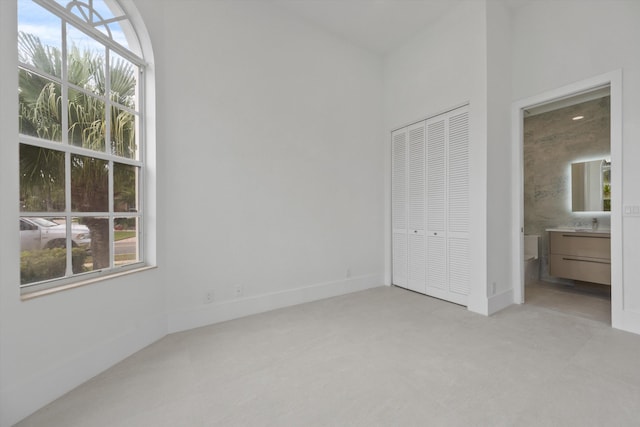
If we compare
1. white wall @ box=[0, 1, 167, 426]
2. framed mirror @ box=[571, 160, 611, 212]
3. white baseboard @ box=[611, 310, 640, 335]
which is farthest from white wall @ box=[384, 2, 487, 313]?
white wall @ box=[0, 1, 167, 426]

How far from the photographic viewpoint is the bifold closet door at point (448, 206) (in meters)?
3.19

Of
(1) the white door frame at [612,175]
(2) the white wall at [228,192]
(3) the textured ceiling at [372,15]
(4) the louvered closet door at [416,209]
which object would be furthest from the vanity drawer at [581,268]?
(3) the textured ceiling at [372,15]

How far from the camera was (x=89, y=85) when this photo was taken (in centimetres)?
202

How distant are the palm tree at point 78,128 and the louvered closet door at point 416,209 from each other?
3214 millimetres

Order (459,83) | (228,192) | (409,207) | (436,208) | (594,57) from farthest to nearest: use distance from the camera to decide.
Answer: (409,207) → (436,208) → (459,83) → (228,192) → (594,57)

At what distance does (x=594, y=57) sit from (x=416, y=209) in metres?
2.27

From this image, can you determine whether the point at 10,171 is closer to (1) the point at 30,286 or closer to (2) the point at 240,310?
(1) the point at 30,286

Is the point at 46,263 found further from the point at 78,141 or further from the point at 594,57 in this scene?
the point at 594,57

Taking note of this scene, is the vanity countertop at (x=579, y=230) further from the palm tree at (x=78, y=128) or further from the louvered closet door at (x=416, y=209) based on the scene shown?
the palm tree at (x=78, y=128)

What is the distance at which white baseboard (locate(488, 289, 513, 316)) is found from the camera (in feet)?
9.71

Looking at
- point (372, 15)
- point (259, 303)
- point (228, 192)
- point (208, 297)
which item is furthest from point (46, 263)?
point (372, 15)

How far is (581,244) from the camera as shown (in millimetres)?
3840

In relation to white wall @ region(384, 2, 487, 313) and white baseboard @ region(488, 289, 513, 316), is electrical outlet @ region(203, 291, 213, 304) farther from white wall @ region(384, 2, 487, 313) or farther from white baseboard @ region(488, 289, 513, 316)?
white baseboard @ region(488, 289, 513, 316)

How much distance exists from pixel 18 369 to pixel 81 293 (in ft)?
1.51
